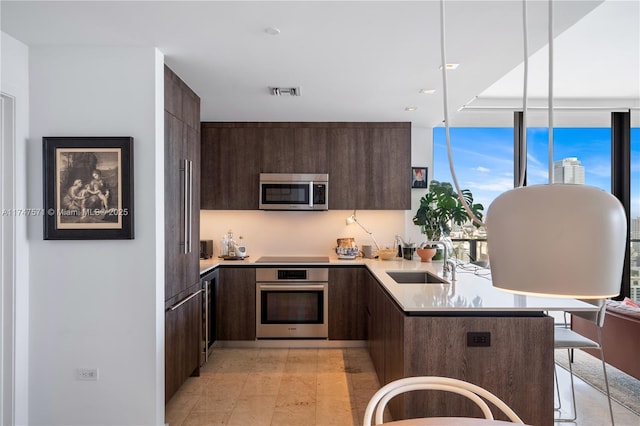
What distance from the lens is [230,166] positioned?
482cm

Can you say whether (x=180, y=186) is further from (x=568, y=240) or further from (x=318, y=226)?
(x=568, y=240)

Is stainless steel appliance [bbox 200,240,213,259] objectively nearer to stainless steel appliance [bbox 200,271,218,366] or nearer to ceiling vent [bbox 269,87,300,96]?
stainless steel appliance [bbox 200,271,218,366]

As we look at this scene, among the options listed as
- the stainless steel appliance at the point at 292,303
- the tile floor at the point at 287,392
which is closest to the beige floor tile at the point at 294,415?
the tile floor at the point at 287,392

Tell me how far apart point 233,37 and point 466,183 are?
12.9 ft

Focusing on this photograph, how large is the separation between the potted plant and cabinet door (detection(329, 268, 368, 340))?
82 cm

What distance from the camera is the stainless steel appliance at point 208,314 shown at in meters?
3.83

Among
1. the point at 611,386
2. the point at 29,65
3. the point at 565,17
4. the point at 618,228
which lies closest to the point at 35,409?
the point at 29,65

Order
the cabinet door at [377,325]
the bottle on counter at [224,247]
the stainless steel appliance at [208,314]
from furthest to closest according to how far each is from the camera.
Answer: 1. the bottle on counter at [224,247]
2. the stainless steel appliance at [208,314]
3. the cabinet door at [377,325]

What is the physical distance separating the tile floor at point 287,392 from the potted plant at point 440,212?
61.4 inches

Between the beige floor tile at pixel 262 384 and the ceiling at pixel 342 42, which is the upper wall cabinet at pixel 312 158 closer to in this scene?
the ceiling at pixel 342 42

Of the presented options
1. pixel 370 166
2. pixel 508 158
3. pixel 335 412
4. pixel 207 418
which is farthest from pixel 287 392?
pixel 508 158

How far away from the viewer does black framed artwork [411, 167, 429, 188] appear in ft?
16.9

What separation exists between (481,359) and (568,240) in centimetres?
191

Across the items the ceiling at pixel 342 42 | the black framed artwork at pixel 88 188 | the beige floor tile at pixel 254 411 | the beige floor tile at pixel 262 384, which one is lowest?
the beige floor tile at pixel 262 384
